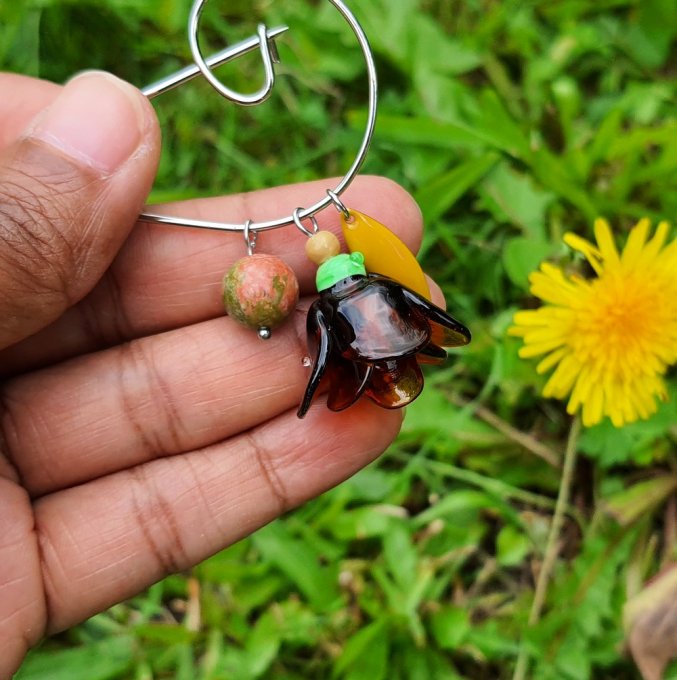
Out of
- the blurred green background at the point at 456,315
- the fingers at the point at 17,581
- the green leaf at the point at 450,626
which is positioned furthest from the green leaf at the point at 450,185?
the fingers at the point at 17,581

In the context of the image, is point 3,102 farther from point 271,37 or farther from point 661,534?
point 661,534

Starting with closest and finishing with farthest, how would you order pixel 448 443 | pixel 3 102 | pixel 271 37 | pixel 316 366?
pixel 316 366
pixel 271 37
pixel 3 102
pixel 448 443

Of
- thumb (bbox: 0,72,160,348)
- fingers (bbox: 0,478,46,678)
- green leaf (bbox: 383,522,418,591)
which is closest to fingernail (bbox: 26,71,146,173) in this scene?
thumb (bbox: 0,72,160,348)

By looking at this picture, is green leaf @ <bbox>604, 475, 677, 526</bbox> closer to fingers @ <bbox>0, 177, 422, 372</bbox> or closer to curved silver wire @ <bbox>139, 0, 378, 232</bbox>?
fingers @ <bbox>0, 177, 422, 372</bbox>

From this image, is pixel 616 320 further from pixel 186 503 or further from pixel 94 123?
pixel 94 123

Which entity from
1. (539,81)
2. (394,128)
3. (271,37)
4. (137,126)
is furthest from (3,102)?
(539,81)

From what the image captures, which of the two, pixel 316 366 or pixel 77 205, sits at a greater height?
pixel 77 205

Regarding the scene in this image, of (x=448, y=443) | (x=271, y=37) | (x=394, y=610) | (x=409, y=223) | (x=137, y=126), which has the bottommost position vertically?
(x=394, y=610)
